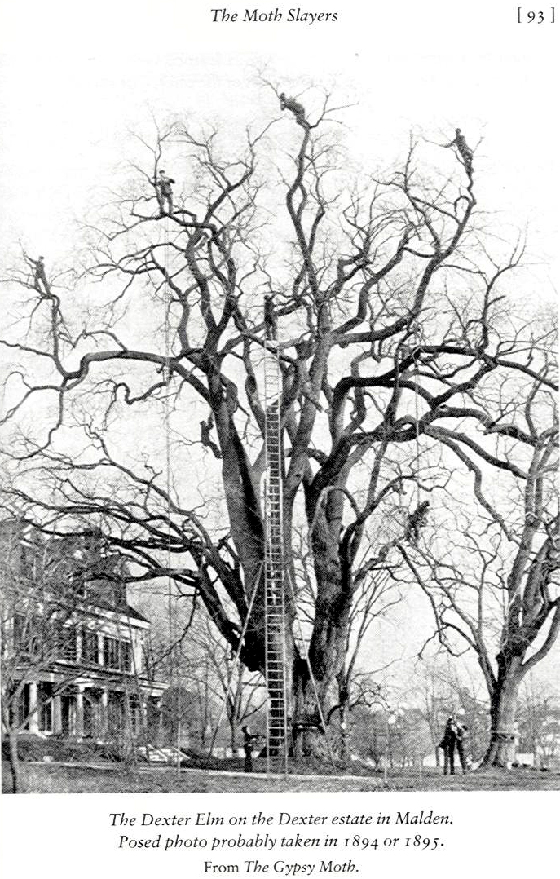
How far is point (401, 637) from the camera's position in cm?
1641

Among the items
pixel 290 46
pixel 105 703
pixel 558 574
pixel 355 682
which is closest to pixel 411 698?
pixel 355 682

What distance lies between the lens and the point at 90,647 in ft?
52.3

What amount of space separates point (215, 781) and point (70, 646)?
90.8 inches

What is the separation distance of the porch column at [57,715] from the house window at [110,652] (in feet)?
2.25

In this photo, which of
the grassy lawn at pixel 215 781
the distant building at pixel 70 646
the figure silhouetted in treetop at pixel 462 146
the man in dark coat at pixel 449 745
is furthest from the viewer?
the figure silhouetted in treetop at pixel 462 146

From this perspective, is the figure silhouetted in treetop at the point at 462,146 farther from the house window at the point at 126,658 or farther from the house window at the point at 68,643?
the house window at the point at 68,643

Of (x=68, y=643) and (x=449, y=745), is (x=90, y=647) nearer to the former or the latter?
(x=68, y=643)

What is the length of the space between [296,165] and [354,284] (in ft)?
5.26

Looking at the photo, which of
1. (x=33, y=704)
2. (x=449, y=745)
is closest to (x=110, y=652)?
(x=33, y=704)

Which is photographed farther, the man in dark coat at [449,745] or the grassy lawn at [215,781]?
the man in dark coat at [449,745]

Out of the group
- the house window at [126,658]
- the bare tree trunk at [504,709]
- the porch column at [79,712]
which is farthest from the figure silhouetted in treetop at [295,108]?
the porch column at [79,712]

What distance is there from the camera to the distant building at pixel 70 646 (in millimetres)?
15336
